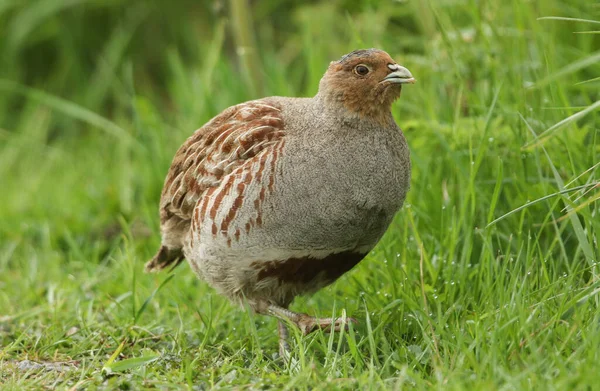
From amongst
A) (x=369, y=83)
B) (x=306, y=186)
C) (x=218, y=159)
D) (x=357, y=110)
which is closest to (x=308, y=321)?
(x=306, y=186)

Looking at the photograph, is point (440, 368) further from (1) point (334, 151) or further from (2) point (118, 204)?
(2) point (118, 204)

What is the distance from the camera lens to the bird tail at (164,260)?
4.55m

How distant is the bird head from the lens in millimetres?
3660

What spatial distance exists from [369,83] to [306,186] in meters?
0.49

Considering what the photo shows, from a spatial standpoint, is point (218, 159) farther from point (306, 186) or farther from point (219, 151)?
point (306, 186)

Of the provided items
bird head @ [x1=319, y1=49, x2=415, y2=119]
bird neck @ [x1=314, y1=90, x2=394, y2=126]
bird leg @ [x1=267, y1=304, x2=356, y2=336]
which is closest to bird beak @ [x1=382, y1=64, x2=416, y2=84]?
bird head @ [x1=319, y1=49, x2=415, y2=119]

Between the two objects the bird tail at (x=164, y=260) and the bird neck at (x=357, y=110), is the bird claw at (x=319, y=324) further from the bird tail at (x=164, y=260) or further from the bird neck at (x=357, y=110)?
the bird tail at (x=164, y=260)

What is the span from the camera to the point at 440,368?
10.5 ft

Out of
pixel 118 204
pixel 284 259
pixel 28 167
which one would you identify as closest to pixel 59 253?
pixel 118 204

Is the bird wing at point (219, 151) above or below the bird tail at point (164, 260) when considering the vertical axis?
above

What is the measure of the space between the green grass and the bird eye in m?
0.63

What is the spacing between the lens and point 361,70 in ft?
12.1

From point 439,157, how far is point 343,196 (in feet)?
3.97

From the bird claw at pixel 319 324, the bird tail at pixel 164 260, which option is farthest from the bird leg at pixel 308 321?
the bird tail at pixel 164 260
